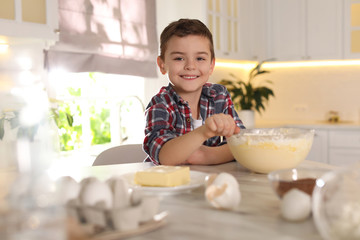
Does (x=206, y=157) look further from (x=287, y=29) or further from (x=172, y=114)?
(x=287, y=29)

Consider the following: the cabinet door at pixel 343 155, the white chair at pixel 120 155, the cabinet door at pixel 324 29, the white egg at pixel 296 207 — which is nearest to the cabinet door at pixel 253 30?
the cabinet door at pixel 324 29

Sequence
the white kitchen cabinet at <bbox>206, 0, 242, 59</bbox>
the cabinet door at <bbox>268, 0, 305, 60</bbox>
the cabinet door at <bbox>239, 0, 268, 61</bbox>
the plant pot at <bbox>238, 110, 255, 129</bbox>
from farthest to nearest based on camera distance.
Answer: the cabinet door at <bbox>268, 0, 305, 60</bbox>
the cabinet door at <bbox>239, 0, 268, 61</bbox>
the plant pot at <bbox>238, 110, 255, 129</bbox>
the white kitchen cabinet at <bbox>206, 0, 242, 59</bbox>

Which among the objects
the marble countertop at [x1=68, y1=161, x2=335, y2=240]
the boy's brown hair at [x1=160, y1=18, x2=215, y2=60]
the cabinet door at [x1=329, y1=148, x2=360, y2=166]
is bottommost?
the cabinet door at [x1=329, y1=148, x2=360, y2=166]

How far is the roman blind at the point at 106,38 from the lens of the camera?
8.75 feet

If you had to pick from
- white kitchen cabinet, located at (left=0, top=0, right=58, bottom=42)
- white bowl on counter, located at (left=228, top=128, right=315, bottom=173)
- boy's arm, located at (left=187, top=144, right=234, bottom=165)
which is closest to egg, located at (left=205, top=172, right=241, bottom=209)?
white bowl on counter, located at (left=228, top=128, right=315, bottom=173)

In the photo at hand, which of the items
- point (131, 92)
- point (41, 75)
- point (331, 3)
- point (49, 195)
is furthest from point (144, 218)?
point (331, 3)

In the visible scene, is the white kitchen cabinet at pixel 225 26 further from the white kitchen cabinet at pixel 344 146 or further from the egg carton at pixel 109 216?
the egg carton at pixel 109 216

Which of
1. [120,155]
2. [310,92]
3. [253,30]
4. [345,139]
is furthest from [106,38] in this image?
[310,92]

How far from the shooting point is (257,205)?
2.72 ft

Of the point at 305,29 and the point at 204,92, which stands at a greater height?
the point at 305,29

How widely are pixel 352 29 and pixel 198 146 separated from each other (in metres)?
3.05

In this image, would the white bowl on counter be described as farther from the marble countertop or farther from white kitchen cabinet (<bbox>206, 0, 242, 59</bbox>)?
white kitchen cabinet (<bbox>206, 0, 242, 59</bbox>)

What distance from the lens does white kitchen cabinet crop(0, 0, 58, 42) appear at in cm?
199

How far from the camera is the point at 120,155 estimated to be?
186 cm
